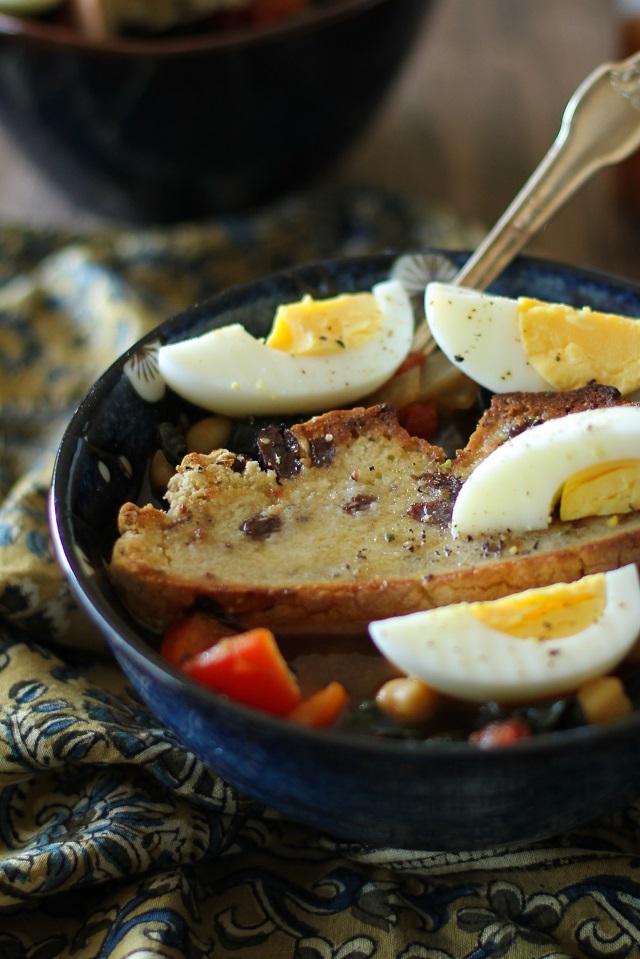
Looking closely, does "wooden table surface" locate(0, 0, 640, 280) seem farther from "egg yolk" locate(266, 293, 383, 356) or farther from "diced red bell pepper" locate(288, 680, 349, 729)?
"diced red bell pepper" locate(288, 680, 349, 729)

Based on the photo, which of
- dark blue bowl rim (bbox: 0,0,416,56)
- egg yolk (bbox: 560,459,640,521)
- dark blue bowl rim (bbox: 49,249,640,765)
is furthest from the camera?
dark blue bowl rim (bbox: 0,0,416,56)

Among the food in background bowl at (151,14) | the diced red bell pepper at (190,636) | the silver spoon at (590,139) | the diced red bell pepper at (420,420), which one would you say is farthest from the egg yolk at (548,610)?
the food in background bowl at (151,14)

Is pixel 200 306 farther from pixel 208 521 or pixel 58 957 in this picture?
pixel 58 957

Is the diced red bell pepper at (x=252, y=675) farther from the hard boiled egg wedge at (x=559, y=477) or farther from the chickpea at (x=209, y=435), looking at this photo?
the chickpea at (x=209, y=435)

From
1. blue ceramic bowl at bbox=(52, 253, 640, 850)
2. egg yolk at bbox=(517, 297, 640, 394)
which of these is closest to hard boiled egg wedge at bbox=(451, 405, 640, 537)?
egg yolk at bbox=(517, 297, 640, 394)

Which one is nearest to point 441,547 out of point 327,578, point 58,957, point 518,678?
point 327,578

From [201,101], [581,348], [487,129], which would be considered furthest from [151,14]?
[581,348]
